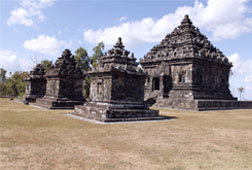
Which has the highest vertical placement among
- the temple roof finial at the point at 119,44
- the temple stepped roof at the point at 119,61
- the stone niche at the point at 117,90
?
the temple roof finial at the point at 119,44

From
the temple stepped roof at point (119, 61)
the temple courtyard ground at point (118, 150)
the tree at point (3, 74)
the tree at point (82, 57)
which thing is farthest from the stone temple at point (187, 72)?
the tree at point (3, 74)

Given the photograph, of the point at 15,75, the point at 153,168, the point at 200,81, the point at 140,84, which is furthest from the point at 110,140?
the point at 15,75

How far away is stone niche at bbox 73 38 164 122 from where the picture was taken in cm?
1092

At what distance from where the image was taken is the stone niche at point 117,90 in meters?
10.9

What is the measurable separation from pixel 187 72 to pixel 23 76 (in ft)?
102

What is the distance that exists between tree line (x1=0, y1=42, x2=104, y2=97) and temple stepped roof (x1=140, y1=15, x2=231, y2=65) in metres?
14.9

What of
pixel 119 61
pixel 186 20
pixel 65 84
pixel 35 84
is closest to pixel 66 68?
pixel 65 84

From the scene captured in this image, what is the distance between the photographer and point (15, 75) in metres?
40.2

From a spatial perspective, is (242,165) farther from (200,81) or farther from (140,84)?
(200,81)

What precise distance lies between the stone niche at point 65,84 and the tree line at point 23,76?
1710 centimetres

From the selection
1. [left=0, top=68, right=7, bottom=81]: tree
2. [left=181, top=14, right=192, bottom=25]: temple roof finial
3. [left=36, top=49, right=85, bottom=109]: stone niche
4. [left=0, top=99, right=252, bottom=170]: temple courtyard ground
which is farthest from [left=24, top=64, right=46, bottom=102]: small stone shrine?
[left=0, top=68, right=7, bottom=81]: tree

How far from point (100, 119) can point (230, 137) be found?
5.49 metres

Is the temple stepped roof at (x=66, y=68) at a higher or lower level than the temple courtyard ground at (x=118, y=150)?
higher

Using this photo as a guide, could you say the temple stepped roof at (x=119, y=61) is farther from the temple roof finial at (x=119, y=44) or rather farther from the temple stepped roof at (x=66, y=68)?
the temple stepped roof at (x=66, y=68)
